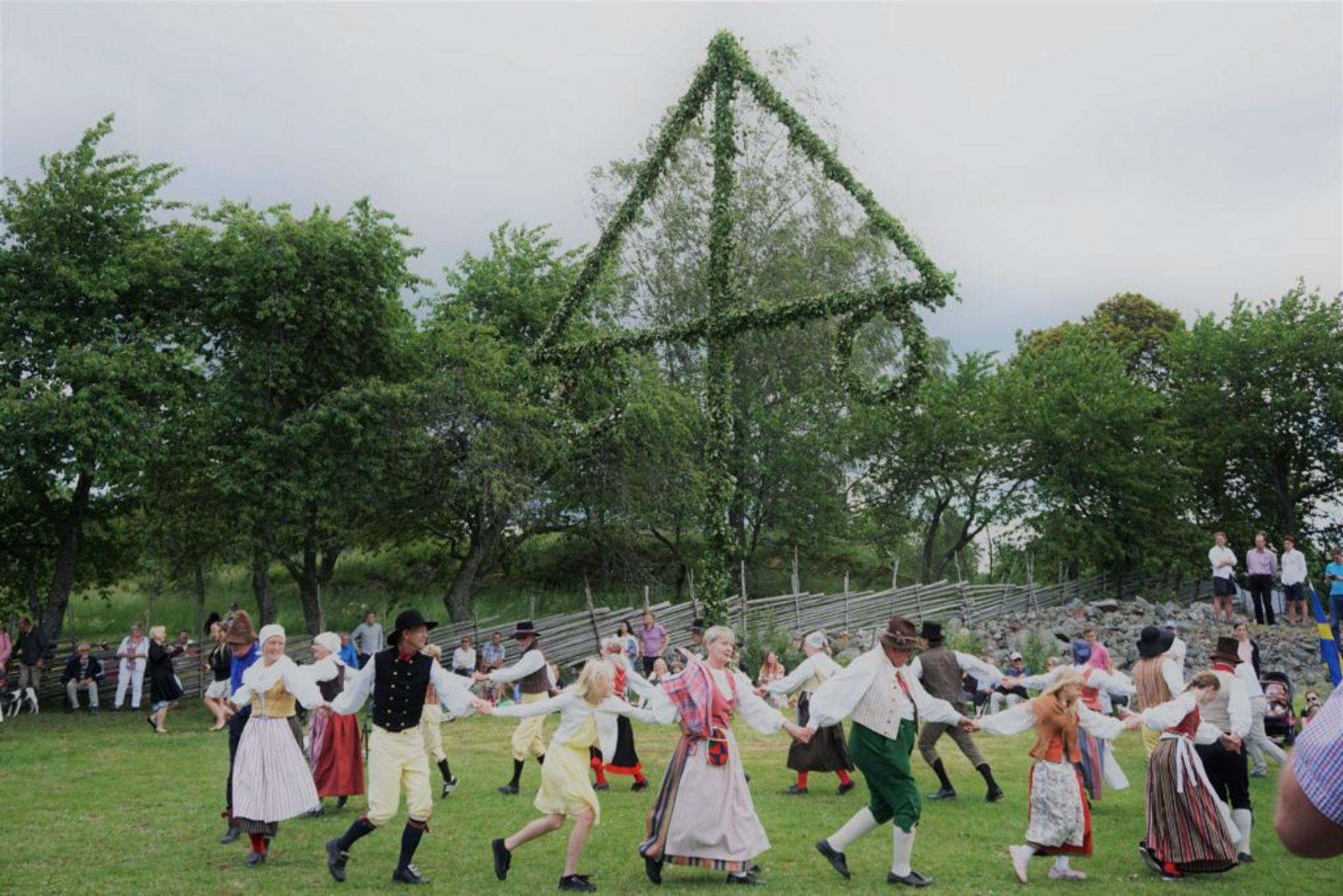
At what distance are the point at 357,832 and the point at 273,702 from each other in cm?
182

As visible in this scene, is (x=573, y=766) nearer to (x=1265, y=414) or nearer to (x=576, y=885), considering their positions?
(x=576, y=885)

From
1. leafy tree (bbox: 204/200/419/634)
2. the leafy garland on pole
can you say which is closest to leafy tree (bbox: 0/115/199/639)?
leafy tree (bbox: 204/200/419/634)

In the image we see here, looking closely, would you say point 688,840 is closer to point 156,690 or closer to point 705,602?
point 705,602

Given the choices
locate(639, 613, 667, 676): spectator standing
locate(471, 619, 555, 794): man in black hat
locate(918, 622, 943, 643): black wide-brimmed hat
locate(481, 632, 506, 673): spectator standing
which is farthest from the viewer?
locate(481, 632, 506, 673): spectator standing

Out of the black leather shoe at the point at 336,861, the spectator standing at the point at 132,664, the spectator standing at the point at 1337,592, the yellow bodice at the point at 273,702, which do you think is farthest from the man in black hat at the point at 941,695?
the spectator standing at the point at 132,664

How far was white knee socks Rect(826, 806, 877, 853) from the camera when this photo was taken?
30.3 ft

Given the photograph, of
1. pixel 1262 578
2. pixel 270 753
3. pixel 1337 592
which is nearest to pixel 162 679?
pixel 270 753

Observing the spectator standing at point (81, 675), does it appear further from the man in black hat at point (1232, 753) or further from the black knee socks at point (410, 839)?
the man in black hat at point (1232, 753)

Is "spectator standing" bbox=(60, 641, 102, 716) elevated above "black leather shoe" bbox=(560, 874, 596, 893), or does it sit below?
above

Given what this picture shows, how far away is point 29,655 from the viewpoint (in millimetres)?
22797

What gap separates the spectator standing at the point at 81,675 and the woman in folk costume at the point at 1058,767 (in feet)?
66.4

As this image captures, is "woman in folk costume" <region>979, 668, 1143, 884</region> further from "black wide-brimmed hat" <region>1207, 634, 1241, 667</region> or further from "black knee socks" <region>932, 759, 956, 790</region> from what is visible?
"black knee socks" <region>932, 759, 956, 790</region>

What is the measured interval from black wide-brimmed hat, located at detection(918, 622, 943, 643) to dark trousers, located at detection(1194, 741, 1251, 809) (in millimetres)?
3630

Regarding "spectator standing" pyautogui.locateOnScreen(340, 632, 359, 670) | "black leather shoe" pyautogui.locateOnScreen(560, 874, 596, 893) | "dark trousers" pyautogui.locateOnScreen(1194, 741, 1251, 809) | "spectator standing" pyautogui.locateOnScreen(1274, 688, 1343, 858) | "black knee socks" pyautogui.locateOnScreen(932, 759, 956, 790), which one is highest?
"spectator standing" pyautogui.locateOnScreen(1274, 688, 1343, 858)
